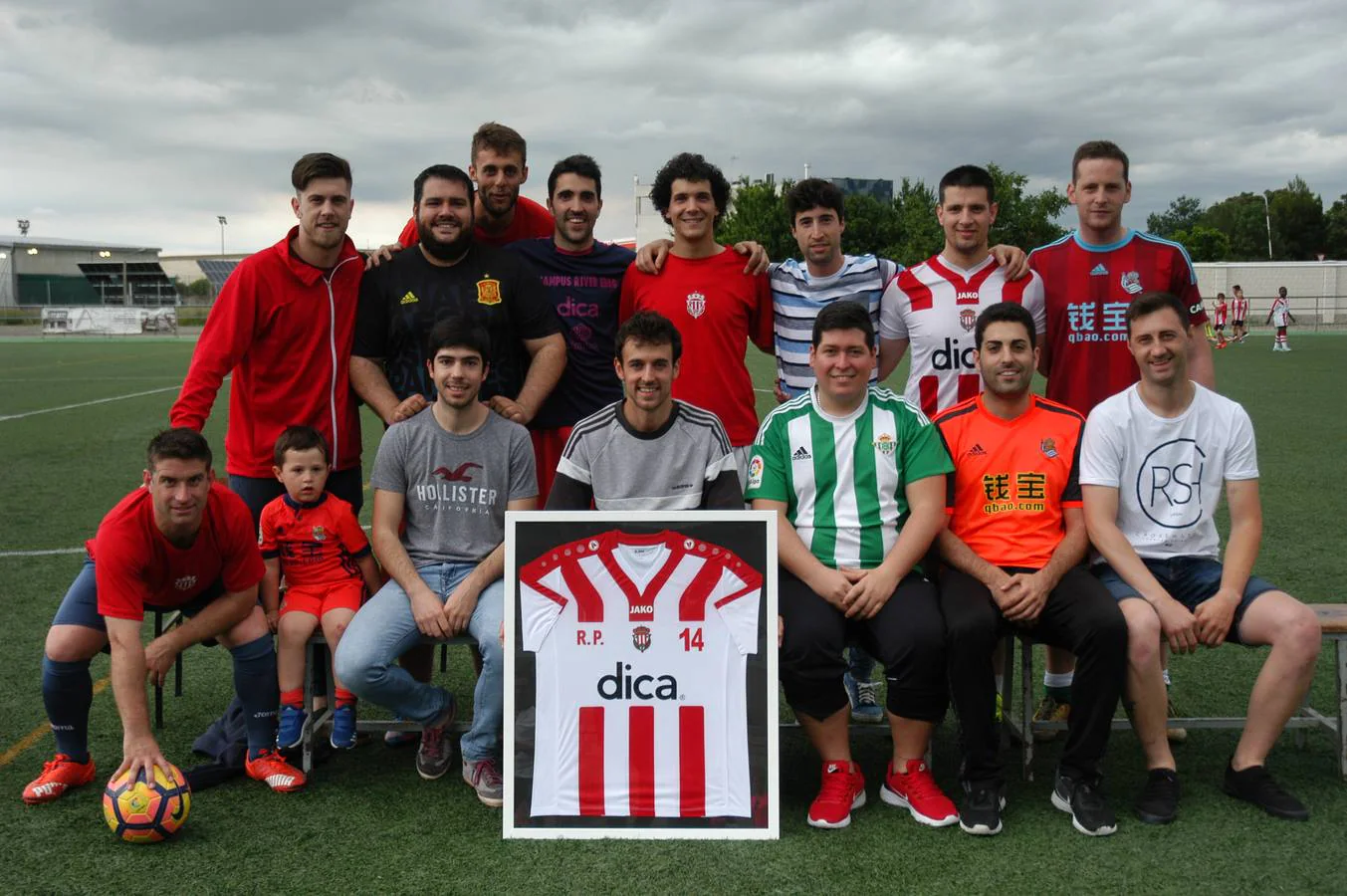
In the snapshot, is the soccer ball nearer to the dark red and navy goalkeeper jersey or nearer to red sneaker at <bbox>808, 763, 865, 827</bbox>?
red sneaker at <bbox>808, 763, 865, 827</bbox>

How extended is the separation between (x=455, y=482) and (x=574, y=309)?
46.7 inches

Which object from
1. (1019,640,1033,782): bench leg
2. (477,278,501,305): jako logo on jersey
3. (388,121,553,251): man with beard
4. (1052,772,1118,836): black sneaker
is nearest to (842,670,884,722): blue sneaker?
(1019,640,1033,782): bench leg

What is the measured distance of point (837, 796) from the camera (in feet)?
11.6

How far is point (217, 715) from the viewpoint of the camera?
4605 mm

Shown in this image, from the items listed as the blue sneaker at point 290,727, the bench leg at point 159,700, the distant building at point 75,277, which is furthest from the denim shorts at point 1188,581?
the distant building at point 75,277

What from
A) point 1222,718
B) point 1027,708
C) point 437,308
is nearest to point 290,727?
point 437,308

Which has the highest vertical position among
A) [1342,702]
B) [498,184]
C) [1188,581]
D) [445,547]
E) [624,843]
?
[498,184]

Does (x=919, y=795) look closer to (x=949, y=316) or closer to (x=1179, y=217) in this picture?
(x=949, y=316)

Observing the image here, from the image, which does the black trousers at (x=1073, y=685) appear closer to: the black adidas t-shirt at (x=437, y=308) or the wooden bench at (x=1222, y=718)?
the wooden bench at (x=1222, y=718)

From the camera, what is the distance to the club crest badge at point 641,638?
3.59 m

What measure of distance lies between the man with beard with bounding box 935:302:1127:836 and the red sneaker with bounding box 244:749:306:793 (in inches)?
90.1

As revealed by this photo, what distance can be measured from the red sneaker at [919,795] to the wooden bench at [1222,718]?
433 mm

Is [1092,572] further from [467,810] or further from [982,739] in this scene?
[467,810]

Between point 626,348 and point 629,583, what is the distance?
32.6 inches
